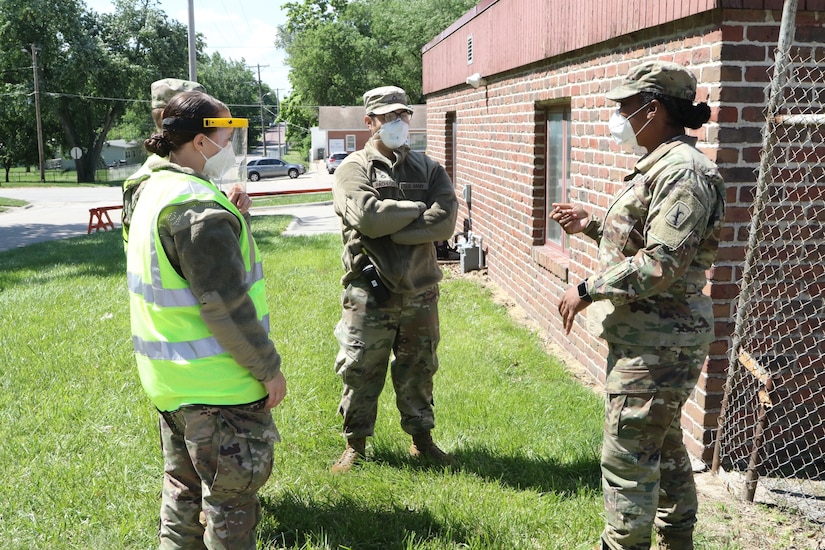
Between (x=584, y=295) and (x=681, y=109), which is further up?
(x=681, y=109)

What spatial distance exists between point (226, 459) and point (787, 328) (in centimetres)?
314

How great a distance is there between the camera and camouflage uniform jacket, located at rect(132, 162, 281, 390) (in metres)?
2.51

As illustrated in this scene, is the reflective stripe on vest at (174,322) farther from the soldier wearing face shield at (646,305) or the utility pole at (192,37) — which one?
the utility pole at (192,37)

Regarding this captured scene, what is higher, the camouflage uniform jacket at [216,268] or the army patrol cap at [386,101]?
the army patrol cap at [386,101]

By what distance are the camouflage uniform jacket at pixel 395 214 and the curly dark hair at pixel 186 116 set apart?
1.38m

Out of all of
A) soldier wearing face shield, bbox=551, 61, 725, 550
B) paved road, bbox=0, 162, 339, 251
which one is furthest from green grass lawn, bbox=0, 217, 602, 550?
paved road, bbox=0, 162, 339, 251

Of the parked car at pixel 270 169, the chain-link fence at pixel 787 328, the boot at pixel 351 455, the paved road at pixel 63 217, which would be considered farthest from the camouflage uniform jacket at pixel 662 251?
the parked car at pixel 270 169

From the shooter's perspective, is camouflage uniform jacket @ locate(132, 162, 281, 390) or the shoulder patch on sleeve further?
the shoulder patch on sleeve

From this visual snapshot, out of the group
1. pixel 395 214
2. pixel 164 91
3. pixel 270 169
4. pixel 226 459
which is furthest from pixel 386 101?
pixel 270 169

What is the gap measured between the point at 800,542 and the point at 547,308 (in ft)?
12.3

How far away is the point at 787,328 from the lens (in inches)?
163

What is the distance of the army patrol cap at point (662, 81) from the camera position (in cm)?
292

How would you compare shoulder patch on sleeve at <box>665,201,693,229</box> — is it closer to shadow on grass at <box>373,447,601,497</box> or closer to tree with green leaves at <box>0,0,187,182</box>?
shadow on grass at <box>373,447,601,497</box>

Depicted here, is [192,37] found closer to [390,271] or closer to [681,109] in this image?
[390,271]
